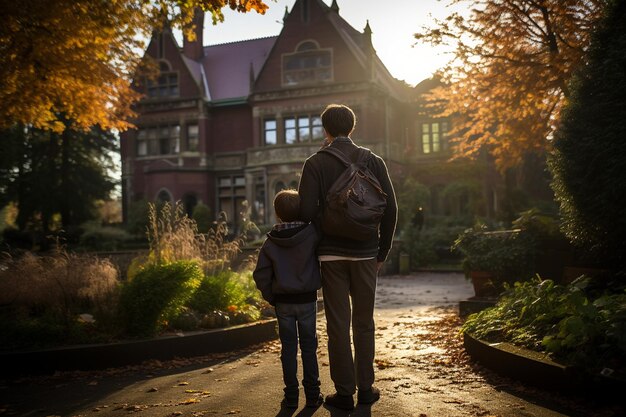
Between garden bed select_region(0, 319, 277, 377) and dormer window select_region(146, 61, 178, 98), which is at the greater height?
dormer window select_region(146, 61, 178, 98)

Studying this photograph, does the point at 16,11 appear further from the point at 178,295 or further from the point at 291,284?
the point at 291,284

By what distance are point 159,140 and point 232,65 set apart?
5.97 meters

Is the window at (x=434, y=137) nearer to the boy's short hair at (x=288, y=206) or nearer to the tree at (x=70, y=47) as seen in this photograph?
the tree at (x=70, y=47)

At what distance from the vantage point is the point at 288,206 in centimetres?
414

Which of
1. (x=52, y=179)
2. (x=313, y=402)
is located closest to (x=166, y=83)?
(x=52, y=179)

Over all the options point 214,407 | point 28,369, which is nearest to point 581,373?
point 214,407

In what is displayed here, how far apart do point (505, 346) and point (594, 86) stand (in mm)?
3027

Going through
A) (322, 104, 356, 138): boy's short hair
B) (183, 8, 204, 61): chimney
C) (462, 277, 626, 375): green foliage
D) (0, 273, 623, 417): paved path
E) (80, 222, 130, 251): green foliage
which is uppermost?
(183, 8, 204, 61): chimney

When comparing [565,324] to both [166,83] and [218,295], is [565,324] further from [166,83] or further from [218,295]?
[166,83]

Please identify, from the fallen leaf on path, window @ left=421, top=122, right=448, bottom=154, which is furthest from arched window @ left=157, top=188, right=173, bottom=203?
the fallen leaf on path

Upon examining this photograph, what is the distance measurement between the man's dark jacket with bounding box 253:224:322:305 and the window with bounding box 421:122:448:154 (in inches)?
1092

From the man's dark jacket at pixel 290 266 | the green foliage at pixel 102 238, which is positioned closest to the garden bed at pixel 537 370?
the man's dark jacket at pixel 290 266

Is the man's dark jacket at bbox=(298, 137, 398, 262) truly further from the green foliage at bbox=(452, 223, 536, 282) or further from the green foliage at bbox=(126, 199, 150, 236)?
the green foliage at bbox=(126, 199, 150, 236)

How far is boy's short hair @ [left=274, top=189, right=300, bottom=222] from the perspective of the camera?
4.14 metres
